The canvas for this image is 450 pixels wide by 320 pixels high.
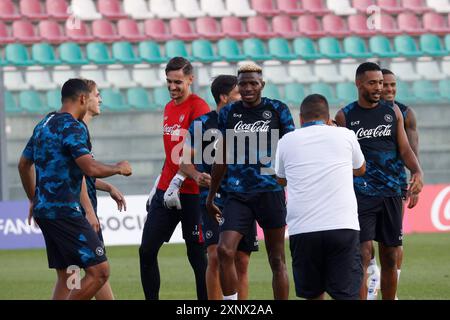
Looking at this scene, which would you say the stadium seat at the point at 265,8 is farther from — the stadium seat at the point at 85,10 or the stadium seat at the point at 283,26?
the stadium seat at the point at 85,10

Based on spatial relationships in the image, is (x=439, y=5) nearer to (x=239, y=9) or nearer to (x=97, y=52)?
(x=239, y=9)

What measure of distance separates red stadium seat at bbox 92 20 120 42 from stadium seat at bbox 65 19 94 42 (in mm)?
180

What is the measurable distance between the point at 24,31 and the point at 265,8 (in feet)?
19.0

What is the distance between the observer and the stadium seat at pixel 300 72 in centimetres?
2135

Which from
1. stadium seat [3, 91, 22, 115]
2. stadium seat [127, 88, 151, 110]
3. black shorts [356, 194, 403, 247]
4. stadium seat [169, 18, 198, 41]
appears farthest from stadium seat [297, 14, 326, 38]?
black shorts [356, 194, 403, 247]

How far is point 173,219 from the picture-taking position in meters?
10.4

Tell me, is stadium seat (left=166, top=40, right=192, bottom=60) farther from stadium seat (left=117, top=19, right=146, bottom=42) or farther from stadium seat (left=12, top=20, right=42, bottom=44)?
stadium seat (left=12, top=20, right=42, bottom=44)

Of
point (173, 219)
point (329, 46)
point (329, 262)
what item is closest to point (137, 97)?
point (329, 46)

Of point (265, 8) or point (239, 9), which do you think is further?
point (265, 8)

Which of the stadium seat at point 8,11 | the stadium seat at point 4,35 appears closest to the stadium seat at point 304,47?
the stadium seat at point 8,11

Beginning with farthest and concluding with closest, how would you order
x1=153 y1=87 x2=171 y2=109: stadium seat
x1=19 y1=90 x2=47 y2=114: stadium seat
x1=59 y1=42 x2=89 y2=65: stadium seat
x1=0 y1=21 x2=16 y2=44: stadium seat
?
x1=59 y1=42 x2=89 y2=65: stadium seat → x1=0 y1=21 x2=16 y2=44: stadium seat → x1=153 y1=87 x2=171 y2=109: stadium seat → x1=19 y1=90 x2=47 y2=114: stadium seat

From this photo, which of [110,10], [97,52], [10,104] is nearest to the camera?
[10,104]

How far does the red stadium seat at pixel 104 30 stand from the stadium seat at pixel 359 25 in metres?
5.68

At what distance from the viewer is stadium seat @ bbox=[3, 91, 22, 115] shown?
64.7 ft
